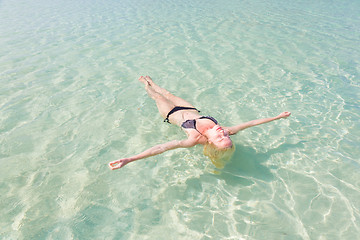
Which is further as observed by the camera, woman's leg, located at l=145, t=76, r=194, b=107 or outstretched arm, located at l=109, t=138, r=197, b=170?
woman's leg, located at l=145, t=76, r=194, b=107

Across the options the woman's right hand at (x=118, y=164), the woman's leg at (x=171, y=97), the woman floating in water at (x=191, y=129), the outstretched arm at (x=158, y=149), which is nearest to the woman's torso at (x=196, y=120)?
the woman floating in water at (x=191, y=129)

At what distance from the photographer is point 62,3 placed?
1839cm

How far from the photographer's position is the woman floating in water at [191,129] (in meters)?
3.51

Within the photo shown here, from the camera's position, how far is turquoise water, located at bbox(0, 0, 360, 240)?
312 cm

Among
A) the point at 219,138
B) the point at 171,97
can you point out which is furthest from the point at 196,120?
the point at 171,97

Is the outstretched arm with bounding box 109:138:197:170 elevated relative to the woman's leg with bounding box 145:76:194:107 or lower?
elevated

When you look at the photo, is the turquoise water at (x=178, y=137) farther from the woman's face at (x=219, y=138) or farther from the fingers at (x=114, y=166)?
the fingers at (x=114, y=166)

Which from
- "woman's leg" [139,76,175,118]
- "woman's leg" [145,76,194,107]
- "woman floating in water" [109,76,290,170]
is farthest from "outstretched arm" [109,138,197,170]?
"woman's leg" [145,76,194,107]

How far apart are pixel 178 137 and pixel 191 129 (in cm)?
40

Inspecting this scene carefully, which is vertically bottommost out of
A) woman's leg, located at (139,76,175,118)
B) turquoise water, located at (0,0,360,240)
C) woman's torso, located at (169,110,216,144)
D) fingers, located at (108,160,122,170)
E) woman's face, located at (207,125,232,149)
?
turquoise water, located at (0,0,360,240)

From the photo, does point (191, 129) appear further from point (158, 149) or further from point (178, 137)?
point (158, 149)

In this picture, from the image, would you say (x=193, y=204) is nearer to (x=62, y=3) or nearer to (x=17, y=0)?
(x=62, y=3)

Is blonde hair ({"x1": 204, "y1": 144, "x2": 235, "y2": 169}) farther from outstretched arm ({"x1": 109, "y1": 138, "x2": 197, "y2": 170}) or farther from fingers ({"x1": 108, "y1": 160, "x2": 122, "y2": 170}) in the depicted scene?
fingers ({"x1": 108, "y1": 160, "x2": 122, "y2": 170})

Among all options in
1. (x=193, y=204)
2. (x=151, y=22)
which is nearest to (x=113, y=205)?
(x=193, y=204)
